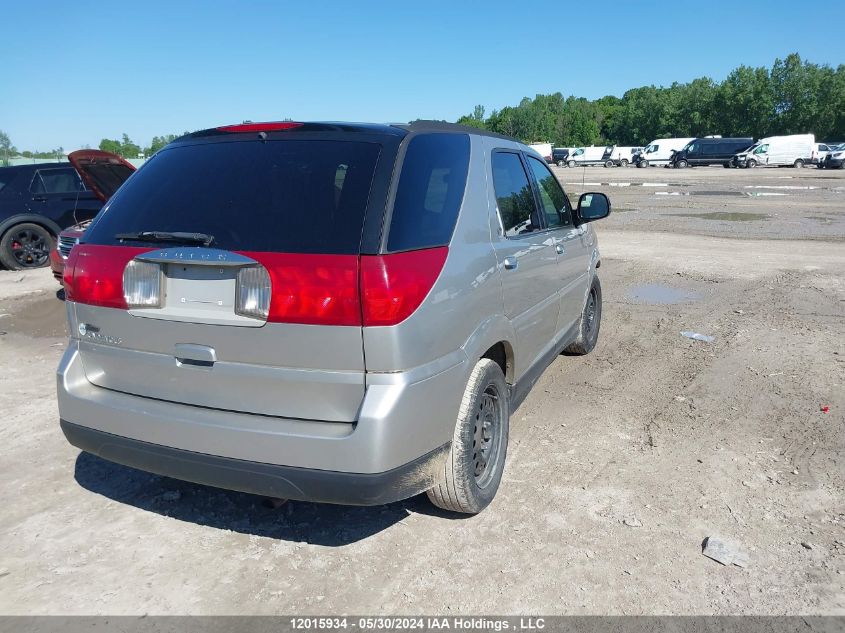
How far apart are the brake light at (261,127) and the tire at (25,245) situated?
30.0 ft

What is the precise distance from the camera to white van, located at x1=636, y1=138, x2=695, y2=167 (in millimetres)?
58938

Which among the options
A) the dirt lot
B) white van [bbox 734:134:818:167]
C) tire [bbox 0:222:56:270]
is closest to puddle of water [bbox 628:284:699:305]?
the dirt lot

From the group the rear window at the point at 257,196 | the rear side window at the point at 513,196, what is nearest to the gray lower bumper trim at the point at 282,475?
the rear window at the point at 257,196

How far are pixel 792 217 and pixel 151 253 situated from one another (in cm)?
1797

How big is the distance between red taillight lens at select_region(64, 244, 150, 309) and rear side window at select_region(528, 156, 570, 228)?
106 inches

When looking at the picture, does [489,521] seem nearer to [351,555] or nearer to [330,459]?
[351,555]

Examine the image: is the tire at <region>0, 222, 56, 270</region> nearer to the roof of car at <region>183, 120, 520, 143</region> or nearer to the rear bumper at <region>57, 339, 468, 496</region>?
the roof of car at <region>183, 120, 520, 143</region>

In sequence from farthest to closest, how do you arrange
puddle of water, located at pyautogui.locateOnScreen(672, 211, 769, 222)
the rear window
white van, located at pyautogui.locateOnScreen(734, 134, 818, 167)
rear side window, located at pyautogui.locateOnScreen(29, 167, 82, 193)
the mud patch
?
1. white van, located at pyautogui.locateOnScreen(734, 134, 818, 167)
2. puddle of water, located at pyautogui.locateOnScreen(672, 211, 769, 222)
3. rear side window, located at pyautogui.locateOnScreen(29, 167, 82, 193)
4. the mud patch
5. the rear window

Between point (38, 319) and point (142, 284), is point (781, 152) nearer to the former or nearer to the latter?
point (38, 319)

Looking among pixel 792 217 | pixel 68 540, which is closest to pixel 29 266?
pixel 68 540

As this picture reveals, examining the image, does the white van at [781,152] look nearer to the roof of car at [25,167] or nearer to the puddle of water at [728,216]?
the puddle of water at [728,216]

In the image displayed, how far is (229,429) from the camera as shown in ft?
8.74

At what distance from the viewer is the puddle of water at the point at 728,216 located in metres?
16.7

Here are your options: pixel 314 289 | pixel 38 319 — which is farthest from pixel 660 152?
pixel 314 289
